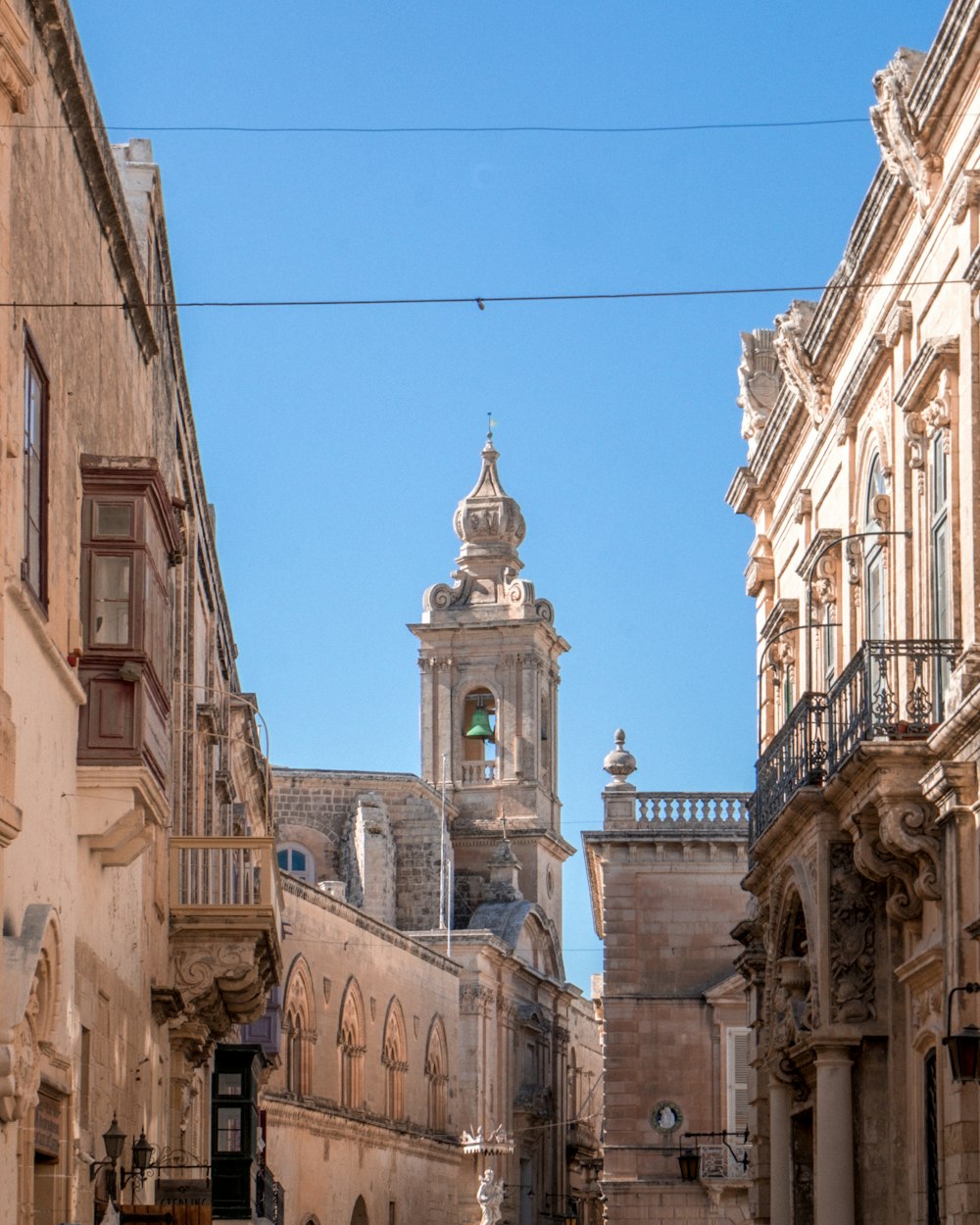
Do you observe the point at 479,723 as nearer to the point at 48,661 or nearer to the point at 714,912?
the point at 714,912

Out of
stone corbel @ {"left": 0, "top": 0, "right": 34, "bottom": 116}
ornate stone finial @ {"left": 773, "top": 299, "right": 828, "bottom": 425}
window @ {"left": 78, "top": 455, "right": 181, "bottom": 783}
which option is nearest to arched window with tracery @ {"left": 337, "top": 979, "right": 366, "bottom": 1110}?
ornate stone finial @ {"left": 773, "top": 299, "right": 828, "bottom": 425}

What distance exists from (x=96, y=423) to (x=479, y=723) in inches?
2213

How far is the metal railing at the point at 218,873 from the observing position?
21.2m

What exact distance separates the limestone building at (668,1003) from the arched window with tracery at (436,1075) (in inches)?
633

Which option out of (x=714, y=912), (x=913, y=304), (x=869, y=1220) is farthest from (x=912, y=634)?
(x=714, y=912)

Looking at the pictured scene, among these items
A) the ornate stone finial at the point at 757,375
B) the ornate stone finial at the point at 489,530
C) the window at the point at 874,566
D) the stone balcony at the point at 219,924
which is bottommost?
the stone balcony at the point at 219,924

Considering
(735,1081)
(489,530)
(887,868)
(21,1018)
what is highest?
(489,530)

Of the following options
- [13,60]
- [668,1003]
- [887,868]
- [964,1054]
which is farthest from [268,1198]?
[13,60]

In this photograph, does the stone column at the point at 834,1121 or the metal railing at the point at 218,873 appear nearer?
the stone column at the point at 834,1121

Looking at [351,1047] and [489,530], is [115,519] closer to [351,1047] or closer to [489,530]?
[351,1047]

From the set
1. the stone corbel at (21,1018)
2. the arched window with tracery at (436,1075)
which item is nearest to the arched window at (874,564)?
the stone corbel at (21,1018)

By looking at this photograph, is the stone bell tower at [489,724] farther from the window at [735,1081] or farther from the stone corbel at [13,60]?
the stone corbel at [13,60]

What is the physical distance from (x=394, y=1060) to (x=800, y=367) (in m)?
31.4

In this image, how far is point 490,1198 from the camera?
55188 millimetres
